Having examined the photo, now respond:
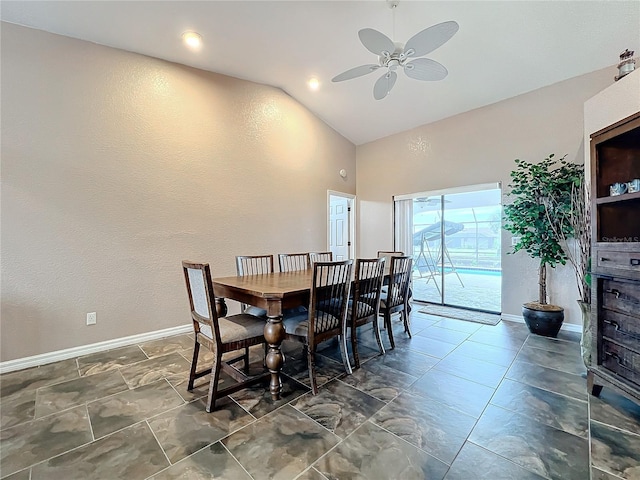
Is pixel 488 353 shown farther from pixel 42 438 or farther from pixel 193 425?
pixel 42 438

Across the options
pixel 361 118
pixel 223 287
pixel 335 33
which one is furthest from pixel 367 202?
pixel 223 287

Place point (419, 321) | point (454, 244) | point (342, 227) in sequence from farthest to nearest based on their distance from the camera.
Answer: point (342, 227)
point (454, 244)
point (419, 321)

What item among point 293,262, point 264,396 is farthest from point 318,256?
point 264,396

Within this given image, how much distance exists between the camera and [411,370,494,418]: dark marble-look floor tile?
1.97 meters

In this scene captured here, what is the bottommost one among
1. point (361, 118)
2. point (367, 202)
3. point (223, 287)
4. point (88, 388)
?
point (88, 388)

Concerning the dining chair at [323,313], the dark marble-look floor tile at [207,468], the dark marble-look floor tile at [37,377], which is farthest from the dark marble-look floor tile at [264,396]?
the dark marble-look floor tile at [37,377]

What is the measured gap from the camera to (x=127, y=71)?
3.14m

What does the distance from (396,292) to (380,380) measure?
114 centimetres

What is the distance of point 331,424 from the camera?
5.79ft

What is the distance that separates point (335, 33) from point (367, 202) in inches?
125

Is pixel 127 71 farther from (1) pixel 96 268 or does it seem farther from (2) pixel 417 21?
(2) pixel 417 21

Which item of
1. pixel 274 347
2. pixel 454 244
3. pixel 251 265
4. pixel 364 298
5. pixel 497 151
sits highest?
pixel 497 151

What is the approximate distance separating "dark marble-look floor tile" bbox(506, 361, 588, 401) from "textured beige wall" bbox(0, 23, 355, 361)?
340 centimetres

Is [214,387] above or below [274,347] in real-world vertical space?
below
